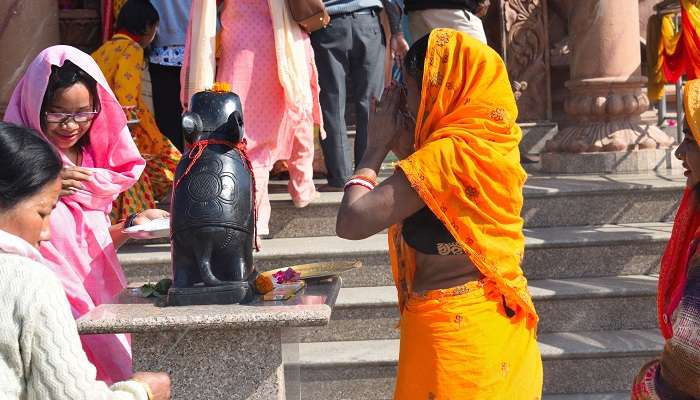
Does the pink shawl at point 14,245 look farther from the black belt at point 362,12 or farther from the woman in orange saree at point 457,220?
the black belt at point 362,12

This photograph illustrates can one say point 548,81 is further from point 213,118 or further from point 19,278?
point 19,278

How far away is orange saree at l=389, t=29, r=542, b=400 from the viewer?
2.81m

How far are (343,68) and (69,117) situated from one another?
312 cm

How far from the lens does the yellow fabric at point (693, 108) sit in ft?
9.23

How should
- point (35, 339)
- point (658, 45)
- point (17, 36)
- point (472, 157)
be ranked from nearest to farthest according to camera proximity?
point (35, 339)
point (472, 157)
point (17, 36)
point (658, 45)

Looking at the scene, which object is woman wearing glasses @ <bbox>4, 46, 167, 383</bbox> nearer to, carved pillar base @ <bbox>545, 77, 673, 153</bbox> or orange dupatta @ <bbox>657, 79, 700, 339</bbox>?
orange dupatta @ <bbox>657, 79, 700, 339</bbox>

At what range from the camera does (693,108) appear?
2826mm

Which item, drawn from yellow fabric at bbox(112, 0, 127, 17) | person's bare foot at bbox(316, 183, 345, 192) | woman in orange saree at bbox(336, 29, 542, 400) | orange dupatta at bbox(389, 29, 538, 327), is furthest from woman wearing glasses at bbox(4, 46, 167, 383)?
yellow fabric at bbox(112, 0, 127, 17)

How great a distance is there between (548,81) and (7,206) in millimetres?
6849

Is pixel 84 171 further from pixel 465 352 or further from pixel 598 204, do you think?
pixel 598 204

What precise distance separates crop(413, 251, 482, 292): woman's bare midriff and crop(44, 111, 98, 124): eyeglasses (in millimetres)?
1188

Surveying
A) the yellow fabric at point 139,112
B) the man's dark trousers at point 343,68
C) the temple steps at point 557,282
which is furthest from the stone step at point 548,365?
the yellow fabric at point 139,112

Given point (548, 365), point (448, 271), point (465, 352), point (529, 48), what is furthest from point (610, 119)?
point (465, 352)

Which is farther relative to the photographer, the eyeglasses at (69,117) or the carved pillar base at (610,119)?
the carved pillar base at (610,119)
